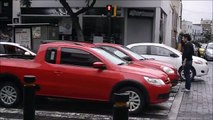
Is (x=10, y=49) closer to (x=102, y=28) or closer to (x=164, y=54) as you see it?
(x=164, y=54)

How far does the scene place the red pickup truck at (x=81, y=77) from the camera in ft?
30.6

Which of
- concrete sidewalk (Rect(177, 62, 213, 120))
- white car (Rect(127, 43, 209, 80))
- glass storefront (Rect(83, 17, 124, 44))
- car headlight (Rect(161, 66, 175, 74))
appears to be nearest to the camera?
concrete sidewalk (Rect(177, 62, 213, 120))

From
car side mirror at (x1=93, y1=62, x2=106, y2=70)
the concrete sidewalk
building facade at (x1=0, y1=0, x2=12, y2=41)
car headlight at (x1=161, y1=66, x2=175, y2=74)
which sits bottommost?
the concrete sidewalk

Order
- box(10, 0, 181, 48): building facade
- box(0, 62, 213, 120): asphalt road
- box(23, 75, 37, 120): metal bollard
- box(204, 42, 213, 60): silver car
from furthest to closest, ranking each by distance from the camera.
Answer: box(204, 42, 213, 60): silver car → box(10, 0, 181, 48): building facade → box(0, 62, 213, 120): asphalt road → box(23, 75, 37, 120): metal bollard

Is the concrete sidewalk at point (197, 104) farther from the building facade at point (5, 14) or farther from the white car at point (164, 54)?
the building facade at point (5, 14)

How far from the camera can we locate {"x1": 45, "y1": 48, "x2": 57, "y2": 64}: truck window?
9766 mm

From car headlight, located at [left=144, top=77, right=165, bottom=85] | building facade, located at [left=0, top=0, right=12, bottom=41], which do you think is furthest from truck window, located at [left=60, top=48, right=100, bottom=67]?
building facade, located at [left=0, top=0, right=12, bottom=41]

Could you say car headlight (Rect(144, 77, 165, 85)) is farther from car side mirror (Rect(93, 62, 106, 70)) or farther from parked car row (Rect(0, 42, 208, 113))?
car side mirror (Rect(93, 62, 106, 70))

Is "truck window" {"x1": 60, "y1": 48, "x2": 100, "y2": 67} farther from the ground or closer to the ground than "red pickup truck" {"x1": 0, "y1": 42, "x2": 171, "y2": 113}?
farther from the ground

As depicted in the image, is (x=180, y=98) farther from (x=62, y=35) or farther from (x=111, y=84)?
(x=62, y=35)

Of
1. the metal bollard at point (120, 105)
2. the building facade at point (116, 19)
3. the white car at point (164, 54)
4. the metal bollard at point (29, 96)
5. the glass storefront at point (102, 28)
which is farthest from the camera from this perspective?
the glass storefront at point (102, 28)

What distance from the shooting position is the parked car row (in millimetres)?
9320

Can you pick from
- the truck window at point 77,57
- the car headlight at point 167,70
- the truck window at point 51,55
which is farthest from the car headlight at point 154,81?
the car headlight at point 167,70

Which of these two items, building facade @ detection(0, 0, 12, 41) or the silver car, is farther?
the silver car
